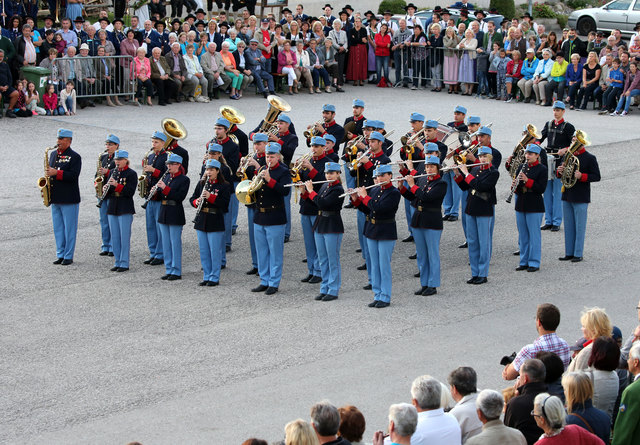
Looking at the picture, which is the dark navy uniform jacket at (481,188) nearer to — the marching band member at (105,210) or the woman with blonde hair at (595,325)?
the marching band member at (105,210)

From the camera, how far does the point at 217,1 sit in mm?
32125

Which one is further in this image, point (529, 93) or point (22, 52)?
point (529, 93)

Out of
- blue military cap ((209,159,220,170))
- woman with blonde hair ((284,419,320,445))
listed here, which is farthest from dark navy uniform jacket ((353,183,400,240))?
woman with blonde hair ((284,419,320,445))

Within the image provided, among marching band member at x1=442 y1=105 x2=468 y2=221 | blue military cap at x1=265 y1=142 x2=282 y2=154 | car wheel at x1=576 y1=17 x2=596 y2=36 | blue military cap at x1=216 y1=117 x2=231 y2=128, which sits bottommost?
marching band member at x1=442 y1=105 x2=468 y2=221

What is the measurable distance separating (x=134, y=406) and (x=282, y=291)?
4.16 metres

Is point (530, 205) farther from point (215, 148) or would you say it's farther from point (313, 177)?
point (215, 148)

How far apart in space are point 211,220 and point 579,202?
5.41 m

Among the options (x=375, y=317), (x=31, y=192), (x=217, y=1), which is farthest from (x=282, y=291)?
(x=217, y=1)

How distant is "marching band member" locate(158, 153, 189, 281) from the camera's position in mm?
13688

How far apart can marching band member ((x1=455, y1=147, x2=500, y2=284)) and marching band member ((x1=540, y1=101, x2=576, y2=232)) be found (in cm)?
279

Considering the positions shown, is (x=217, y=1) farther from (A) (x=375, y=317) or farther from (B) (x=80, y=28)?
(A) (x=375, y=317)

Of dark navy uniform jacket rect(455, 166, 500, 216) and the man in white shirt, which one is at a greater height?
dark navy uniform jacket rect(455, 166, 500, 216)

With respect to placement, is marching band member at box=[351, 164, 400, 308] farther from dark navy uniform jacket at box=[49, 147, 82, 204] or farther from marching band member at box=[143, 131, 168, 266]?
dark navy uniform jacket at box=[49, 147, 82, 204]

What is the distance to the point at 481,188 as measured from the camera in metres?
13.8
